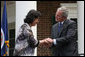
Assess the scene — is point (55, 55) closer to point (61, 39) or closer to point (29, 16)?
point (61, 39)

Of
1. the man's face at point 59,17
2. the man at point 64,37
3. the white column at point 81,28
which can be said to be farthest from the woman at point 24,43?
the white column at point 81,28

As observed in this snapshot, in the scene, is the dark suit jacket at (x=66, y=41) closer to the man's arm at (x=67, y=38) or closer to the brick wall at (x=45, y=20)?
the man's arm at (x=67, y=38)

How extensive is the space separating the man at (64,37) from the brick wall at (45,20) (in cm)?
649

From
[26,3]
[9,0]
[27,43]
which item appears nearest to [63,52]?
[27,43]

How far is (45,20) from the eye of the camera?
40.0 feet

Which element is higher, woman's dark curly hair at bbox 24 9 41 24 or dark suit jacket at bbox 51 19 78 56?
woman's dark curly hair at bbox 24 9 41 24

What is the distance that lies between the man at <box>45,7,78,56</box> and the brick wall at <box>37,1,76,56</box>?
649cm

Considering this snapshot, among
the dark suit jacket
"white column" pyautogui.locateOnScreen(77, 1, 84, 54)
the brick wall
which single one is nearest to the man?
the dark suit jacket

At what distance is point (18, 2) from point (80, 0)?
1.87m

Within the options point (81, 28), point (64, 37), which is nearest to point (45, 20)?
point (81, 28)

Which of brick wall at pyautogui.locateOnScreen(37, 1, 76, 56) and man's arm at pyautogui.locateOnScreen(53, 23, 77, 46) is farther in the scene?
brick wall at pyautogui.locateOnScreen(37, 1, 76, 56)

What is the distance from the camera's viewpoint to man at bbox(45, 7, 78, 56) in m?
5.33

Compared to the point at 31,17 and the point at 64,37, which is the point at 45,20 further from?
the point at 31,17

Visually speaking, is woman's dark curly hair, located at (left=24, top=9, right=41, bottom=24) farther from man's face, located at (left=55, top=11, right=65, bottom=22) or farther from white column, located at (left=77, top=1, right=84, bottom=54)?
white column, located at (left=77, top=1, right=84, bottom=54)
